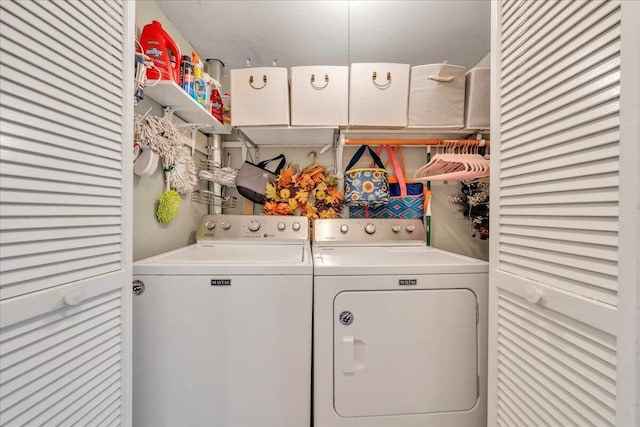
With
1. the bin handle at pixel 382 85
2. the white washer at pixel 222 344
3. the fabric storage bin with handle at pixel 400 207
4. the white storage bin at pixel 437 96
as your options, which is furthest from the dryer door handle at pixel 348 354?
the bin handle at pixel 382 85

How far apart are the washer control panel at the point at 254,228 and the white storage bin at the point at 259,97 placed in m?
0.69

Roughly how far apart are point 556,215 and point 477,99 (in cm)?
121

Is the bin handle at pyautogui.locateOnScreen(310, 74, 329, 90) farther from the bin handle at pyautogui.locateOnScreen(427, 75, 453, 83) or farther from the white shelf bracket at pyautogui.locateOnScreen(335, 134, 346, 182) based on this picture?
the bin handle at pyautogui.locateOnScreen(427, 75, 453, 83)

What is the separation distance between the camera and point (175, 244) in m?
1.67

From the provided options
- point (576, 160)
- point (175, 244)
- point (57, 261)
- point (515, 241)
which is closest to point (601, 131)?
point (576, 160)

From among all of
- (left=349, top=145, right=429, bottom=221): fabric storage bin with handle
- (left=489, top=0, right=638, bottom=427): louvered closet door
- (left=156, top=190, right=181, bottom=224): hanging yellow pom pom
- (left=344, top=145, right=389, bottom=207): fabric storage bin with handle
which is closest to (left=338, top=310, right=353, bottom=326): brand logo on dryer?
(left=489, top=0, right=638, bottom=427): louvered closet door

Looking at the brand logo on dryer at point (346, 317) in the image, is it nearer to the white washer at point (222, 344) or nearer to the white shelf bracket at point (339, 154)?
the white washer at point (222, 344)

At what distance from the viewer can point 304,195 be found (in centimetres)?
199

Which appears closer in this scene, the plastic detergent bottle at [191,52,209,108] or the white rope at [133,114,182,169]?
the white rope at [133,114,182,169]

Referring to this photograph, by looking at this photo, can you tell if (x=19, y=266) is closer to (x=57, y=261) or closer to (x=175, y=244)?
(x=57, y=261)

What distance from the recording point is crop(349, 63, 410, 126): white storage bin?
1.58 metres

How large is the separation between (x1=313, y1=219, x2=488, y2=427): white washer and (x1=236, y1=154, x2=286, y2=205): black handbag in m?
1.10

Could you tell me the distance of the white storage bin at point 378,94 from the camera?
1.58 metres

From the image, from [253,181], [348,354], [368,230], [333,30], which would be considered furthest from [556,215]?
[253,181]
